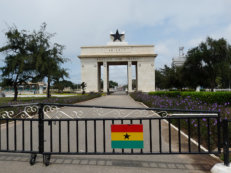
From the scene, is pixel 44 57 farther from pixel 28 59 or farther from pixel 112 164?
pixel 112 164

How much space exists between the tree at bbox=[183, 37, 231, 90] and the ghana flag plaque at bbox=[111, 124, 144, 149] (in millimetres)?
29433

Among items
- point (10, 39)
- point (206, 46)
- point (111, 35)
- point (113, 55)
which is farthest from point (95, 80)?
point (10, 39)

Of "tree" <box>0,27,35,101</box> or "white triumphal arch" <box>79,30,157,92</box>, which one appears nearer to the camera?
"tree" <box>0,27,35,101</box>

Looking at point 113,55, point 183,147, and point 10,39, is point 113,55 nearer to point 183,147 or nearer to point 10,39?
point 10,39

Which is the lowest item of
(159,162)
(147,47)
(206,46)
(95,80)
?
(159,162)

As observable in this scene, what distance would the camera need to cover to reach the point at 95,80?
5141cm

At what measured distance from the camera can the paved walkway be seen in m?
3.46

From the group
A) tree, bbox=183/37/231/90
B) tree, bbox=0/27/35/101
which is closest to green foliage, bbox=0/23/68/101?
tree, bbox=0/27/35/101

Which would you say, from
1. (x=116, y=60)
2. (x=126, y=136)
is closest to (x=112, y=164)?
(x=126, y=136)

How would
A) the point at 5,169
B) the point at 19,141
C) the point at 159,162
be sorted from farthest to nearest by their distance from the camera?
1. the point at 19,141
2. the point at 159,162
3. the point at 5,169

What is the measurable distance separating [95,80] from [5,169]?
48138 millimetres

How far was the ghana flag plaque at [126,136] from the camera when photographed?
362 cm

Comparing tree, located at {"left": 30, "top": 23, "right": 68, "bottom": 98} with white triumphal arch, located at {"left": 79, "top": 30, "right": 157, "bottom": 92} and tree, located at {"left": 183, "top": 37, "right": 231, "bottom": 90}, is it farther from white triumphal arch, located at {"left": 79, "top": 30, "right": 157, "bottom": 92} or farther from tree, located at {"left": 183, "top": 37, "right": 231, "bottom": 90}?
white triumphal arch, located at {"left": 79, "top": 30, "right": 157, "bottom": 92}

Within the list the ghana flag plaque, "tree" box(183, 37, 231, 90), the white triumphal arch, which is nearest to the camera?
the ghana flag plaque
